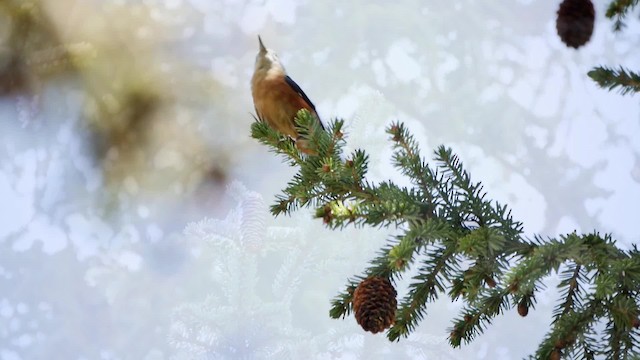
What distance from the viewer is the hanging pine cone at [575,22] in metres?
1.04

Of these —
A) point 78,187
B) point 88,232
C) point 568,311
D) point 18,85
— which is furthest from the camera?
point 88,232

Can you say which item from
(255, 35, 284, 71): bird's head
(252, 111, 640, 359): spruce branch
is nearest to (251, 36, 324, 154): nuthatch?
(255, 35, 284, 71): bird's head

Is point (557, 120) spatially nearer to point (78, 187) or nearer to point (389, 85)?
point (389, 85)

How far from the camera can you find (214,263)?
2562 millimetres

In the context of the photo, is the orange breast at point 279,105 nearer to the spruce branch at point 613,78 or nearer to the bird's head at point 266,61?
the bird's head at point 266,61

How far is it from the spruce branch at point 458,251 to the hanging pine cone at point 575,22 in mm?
228

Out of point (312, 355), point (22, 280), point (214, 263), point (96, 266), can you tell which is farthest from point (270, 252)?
point (22, 280)

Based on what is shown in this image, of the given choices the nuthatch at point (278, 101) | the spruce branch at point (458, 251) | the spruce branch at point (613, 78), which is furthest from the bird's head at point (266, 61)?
the spruce branch at point (613, 78)

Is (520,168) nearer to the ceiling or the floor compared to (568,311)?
nearer to the ceiling

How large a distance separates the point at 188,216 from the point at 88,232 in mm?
340

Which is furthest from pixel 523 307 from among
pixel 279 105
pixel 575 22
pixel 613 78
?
pixel 279 105

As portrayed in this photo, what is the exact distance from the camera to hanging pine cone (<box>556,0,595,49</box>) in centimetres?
104

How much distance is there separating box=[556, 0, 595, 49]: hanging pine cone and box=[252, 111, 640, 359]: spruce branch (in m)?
0.23

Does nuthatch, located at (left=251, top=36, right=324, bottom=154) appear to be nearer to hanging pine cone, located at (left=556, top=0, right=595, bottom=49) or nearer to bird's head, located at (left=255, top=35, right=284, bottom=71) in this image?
bird's head, located at (left=255, top=35, right=284, bottom=71)
